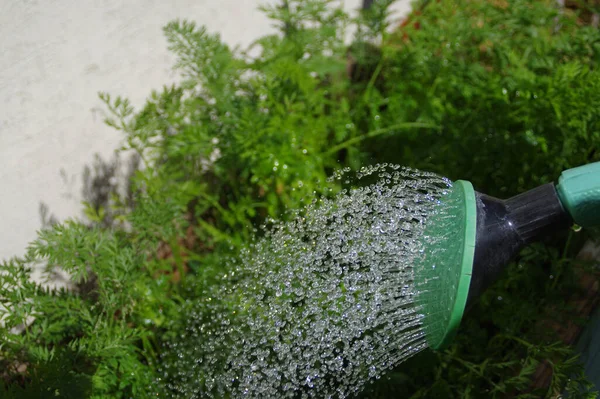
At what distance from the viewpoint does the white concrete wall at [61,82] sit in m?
2.01

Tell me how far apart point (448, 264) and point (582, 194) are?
1.07ft

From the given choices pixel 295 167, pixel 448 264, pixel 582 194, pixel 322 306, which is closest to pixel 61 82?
pixel 295 167

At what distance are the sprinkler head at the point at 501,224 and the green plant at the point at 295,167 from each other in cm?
52

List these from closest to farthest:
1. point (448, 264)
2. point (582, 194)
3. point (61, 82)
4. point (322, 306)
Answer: point (582, 194) < point (448, 264) < point (322, 306) < point (61, 82)

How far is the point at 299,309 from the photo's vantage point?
1.98 meters

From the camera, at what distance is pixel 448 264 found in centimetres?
144

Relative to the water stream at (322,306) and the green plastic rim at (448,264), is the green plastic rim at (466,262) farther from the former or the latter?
the water stream at (322,306)

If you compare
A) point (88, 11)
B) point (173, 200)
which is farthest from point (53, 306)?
point (88, 11)

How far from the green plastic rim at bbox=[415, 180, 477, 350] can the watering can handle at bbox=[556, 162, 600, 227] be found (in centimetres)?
19

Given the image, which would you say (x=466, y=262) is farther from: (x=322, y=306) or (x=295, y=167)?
(x=295, y=167)

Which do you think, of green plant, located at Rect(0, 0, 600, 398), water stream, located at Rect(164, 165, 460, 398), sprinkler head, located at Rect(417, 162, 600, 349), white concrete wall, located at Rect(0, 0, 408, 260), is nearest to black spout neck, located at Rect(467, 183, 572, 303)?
sprinkler head, located at Rect(417, 162, 600, 349)

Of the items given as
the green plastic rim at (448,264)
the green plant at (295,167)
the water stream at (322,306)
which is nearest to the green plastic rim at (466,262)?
the green plastic rim at (448,264)

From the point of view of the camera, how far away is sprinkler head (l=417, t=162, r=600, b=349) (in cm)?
131

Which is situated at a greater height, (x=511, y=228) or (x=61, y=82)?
(x=61, y=82)
